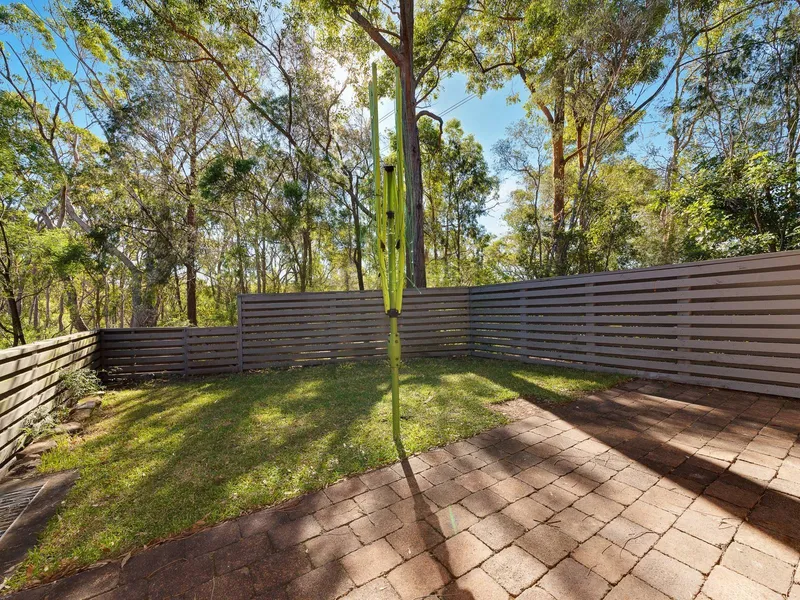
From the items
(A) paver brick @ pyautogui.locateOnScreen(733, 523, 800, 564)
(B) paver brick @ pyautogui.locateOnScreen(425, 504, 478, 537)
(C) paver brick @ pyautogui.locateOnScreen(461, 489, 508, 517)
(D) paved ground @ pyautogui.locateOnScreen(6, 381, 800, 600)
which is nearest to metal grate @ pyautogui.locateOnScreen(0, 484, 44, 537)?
(D) paved ground @ pyautogui.locateOnScreen(6, 381, 800, 600)

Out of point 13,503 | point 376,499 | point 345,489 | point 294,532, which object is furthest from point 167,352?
point 376,499

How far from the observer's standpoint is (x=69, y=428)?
9.36ft

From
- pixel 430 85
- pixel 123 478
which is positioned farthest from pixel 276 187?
pixel 123 478

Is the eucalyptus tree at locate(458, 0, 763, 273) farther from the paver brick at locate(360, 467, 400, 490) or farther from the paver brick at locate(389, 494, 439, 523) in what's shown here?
the paver brick at locate(389, 494, 439, 523)

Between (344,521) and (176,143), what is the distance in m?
11.4

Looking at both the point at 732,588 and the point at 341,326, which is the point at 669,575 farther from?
the point at 341,326

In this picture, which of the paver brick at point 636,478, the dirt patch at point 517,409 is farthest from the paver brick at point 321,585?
the dirt patch at point 517,409

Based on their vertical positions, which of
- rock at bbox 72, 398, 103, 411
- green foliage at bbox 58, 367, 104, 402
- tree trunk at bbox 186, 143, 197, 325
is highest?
tree trunk at bbox 186, 143, 197, 325

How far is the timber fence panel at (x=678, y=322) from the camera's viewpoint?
2947mm

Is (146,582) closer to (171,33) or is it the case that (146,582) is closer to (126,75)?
(171,33)

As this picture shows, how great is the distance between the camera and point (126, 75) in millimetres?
8156

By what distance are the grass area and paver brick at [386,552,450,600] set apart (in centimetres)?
79

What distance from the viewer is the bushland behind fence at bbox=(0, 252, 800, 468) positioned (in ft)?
9.61

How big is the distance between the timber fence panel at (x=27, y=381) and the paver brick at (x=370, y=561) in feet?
9.21
